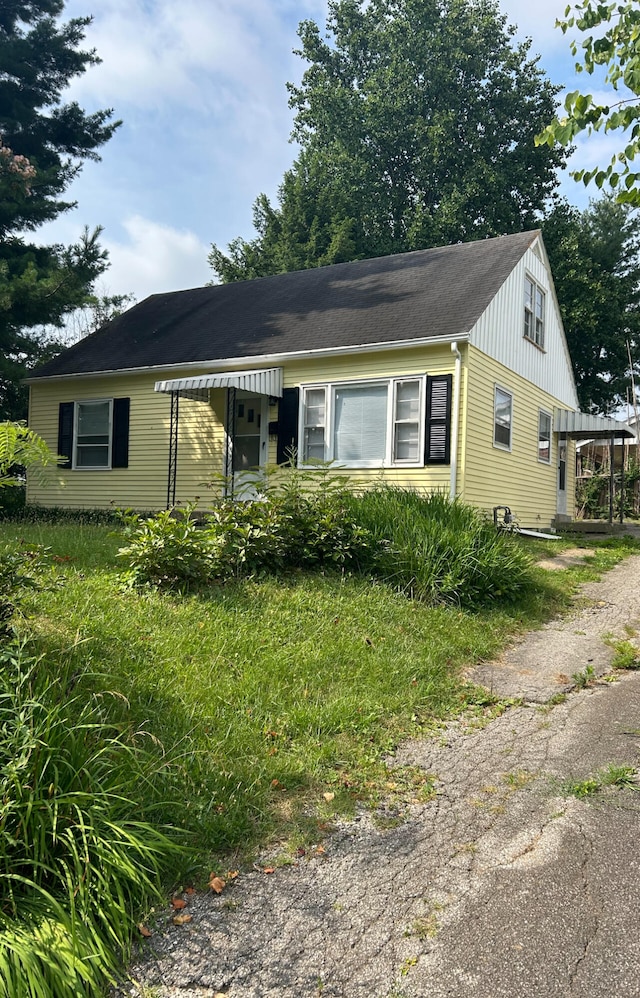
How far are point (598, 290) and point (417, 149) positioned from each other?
10.4 meters

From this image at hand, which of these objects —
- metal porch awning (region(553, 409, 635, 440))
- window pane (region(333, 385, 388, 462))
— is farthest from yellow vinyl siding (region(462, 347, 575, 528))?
window pane (region(333, 385, 388, 462))

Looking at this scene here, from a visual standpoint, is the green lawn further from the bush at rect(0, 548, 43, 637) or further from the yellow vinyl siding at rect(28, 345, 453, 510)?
the yellow vinyl siding at rect(28, 345, 453, 510)

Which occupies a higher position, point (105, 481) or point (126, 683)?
point (105, 481)

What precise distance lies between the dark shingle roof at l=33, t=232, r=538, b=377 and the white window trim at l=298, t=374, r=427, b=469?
68cm

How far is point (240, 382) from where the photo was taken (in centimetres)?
1203

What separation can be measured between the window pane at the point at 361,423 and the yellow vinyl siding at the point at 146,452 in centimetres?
281

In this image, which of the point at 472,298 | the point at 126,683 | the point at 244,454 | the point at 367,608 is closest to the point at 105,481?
the point at 244,454

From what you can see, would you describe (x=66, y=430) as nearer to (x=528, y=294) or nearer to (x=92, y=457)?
(x=92, y=457)

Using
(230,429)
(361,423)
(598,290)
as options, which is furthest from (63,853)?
(598,290)

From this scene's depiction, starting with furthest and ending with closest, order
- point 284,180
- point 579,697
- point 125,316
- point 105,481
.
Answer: point 284,180
point 125,316
point 105,481
point 579,697

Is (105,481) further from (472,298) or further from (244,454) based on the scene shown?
(472,298)

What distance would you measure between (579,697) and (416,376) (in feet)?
24.9

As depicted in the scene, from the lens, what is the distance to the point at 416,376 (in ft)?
38.4

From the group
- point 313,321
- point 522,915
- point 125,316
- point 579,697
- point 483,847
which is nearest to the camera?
point 522,915
